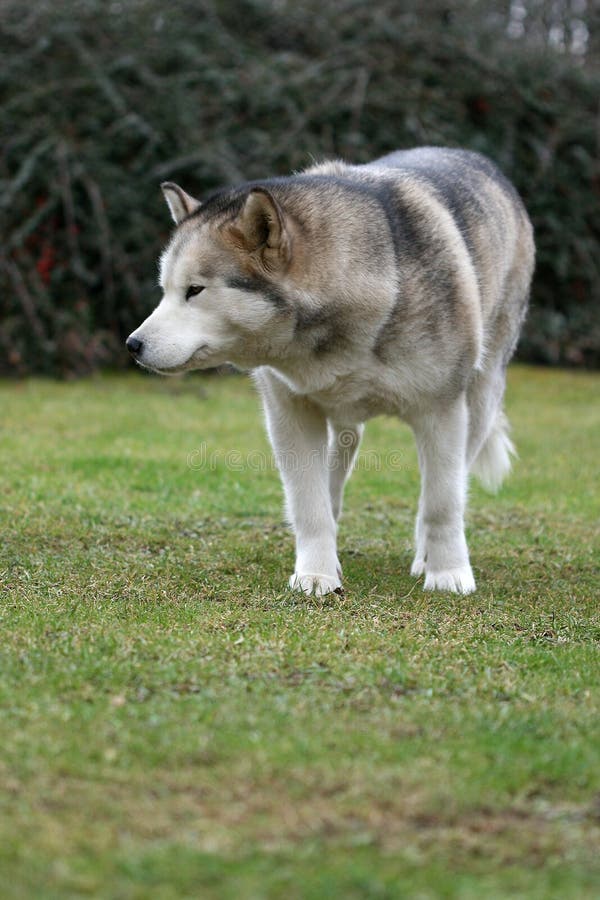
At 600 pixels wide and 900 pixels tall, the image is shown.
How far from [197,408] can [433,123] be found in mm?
5041

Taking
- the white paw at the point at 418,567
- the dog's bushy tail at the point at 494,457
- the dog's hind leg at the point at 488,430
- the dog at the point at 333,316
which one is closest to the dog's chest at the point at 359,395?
the dog at the point at 333,316

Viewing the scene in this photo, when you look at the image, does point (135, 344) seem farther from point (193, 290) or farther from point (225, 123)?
point (225, 123)

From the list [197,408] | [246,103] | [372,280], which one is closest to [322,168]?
[372,280]

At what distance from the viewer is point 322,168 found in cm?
579

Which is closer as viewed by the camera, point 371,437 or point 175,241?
point 175,241

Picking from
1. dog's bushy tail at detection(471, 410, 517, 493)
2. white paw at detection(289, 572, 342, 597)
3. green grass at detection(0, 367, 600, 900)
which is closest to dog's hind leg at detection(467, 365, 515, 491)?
dog's bushy tail at detection(471, 410, 517, 493)

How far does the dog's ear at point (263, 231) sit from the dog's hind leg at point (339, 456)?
157 cm

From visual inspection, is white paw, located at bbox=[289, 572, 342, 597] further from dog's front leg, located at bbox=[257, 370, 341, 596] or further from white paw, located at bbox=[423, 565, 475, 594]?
white paw, located at bbox=[423, 565, 475, 594]

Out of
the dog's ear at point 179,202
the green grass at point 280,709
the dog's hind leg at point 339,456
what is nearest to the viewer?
the green grass at point 280,709

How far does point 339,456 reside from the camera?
6336mm

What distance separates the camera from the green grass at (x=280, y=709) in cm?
274

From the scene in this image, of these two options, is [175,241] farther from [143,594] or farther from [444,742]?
[444,742]

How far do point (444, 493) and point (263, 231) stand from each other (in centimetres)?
146

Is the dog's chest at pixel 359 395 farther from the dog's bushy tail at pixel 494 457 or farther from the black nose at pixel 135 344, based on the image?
Answer: the dog's bushy tail at pixel 494 457
